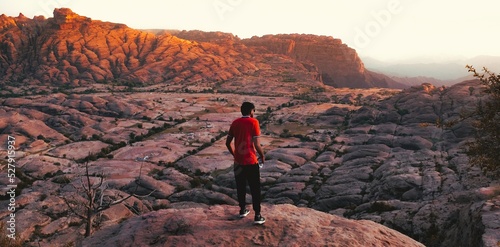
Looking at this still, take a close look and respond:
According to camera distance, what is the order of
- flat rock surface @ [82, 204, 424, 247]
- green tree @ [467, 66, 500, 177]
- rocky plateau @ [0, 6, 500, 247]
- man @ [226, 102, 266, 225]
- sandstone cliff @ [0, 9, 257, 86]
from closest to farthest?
flat rock surface @ [82, 204, 424, 247], man @ [226, 102, 266, 225], rocky plateau @ [0, 6, 500, 247], green tree @ [467, 66, 500, 177], sandstone cliff @ [0, 9, 257, 86]

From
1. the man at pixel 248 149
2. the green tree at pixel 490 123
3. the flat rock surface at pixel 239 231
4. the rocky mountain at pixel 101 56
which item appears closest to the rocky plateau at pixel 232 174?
the flat rock surface at pixel 239 231

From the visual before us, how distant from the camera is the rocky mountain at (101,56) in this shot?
468 ft

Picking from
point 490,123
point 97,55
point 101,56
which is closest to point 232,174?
point 490,123

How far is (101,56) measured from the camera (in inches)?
6265

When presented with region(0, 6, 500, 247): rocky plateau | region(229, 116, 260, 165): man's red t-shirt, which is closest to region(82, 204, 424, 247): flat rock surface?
region(0, 6, 500, 247): rocky plateau

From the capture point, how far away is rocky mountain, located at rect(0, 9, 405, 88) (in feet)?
468

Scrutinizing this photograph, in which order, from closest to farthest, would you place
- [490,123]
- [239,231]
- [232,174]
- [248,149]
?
[239,231], [248,149], [490,123], [232,174]

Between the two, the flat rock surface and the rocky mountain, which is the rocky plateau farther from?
the rocky mountain

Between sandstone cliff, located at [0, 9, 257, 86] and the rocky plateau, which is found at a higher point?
sandstone cliff, located at [0, 9, 257, 86]

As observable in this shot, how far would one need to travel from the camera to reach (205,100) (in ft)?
340

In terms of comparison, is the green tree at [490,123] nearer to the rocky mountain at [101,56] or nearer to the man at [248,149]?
the man at [248,149]

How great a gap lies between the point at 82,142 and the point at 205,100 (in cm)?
4956

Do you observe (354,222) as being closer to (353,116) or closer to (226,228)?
(226,228)

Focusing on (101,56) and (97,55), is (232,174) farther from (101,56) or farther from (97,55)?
(97,55)
